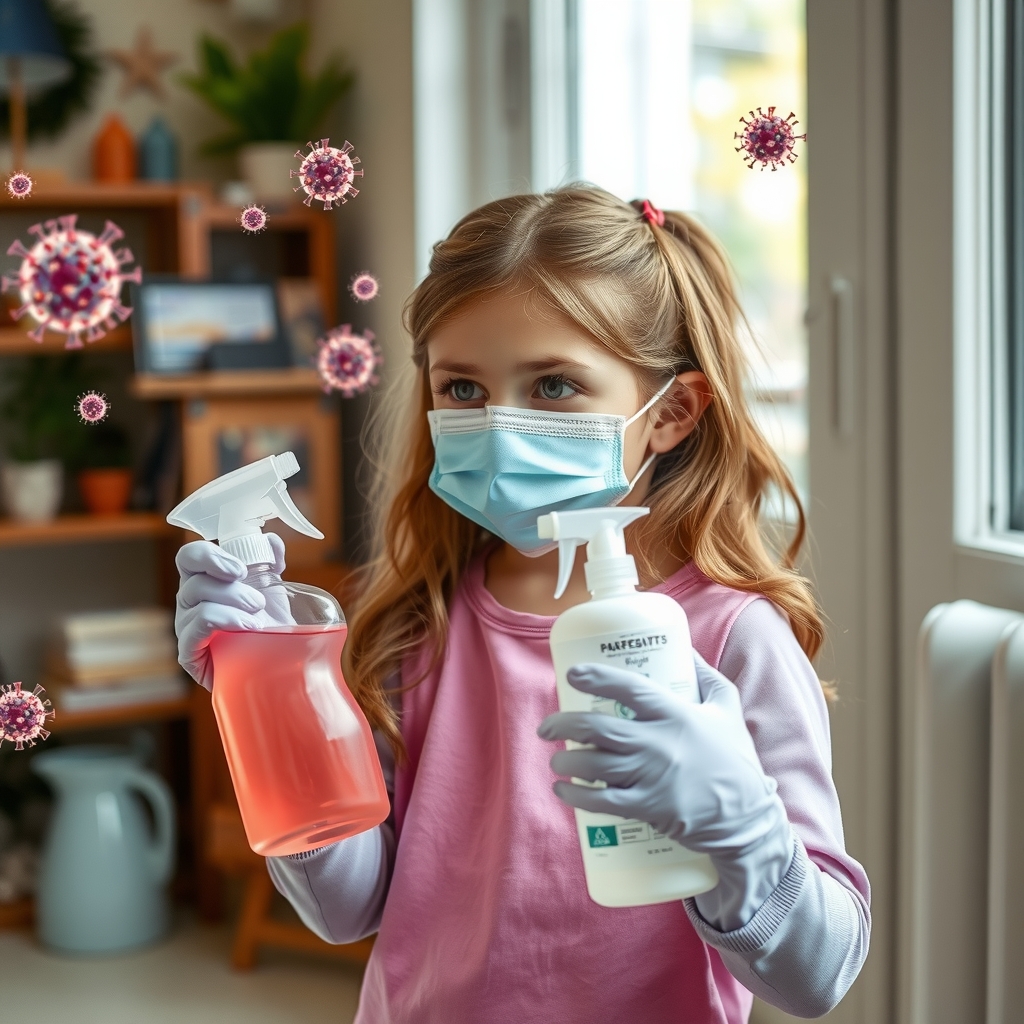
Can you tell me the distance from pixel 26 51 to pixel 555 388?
157 centimetres

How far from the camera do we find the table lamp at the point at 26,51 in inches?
74.9

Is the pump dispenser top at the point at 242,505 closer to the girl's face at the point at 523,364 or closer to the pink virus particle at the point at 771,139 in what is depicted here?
the girl's face at the point at 523,364

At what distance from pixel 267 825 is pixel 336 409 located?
1.62 metres

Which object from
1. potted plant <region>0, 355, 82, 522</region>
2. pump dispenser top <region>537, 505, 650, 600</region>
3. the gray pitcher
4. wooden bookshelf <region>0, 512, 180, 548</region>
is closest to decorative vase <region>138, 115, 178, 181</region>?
potted plant <region>0, 355, 82, 522</region>

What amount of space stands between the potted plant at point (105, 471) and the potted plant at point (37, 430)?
0.04 m

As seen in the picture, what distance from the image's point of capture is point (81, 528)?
2.14 metres

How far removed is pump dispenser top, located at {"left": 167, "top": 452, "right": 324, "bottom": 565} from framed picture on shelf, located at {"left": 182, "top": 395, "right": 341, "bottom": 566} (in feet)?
4.78

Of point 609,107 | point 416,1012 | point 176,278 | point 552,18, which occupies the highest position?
point 552,18

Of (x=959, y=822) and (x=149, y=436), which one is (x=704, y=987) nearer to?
(x=959, y=822)

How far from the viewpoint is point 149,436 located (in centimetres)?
236

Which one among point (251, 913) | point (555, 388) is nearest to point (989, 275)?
point (555, 388)

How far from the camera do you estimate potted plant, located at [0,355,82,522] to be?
83.7 inches

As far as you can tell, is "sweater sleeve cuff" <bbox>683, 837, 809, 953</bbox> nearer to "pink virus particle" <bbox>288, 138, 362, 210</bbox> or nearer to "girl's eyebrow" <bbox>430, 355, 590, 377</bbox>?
"girl's eyebrow" <bbox>430, 355, 590, 377</bbox>

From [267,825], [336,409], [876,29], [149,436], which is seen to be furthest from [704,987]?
[149,436]
